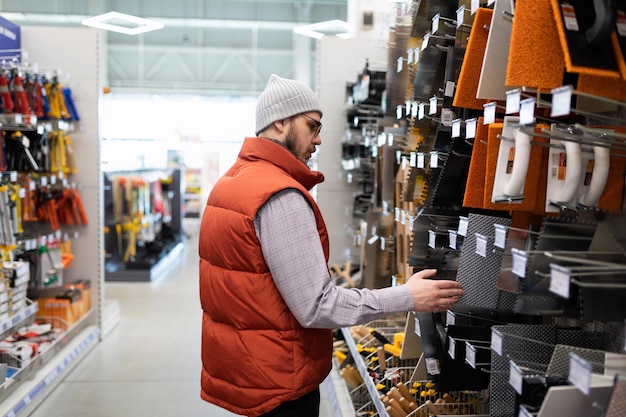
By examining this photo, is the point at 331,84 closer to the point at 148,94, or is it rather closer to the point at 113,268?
the point at 113,268

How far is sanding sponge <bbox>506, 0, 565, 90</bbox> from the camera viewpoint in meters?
1.54

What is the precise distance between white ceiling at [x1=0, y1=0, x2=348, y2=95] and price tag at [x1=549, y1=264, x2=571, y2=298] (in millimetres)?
15061

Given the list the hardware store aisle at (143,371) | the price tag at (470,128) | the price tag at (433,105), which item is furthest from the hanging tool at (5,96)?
the price tag at (470,128)

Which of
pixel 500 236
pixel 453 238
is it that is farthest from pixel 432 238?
pixel 500 236

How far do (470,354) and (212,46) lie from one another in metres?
17.6

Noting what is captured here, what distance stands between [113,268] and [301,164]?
7801 mm

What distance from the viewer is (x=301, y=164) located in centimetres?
208

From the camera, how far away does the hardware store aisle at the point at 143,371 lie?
4.38 metres

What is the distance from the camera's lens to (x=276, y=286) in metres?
1.97

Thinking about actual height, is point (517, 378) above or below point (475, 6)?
below

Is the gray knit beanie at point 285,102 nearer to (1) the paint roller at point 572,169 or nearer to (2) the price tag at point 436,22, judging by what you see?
(2) the price tag at point 436,22

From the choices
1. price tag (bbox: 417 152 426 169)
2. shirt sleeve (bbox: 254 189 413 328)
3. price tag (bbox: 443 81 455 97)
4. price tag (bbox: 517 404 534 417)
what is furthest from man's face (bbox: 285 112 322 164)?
price tag (bbox: 517 404 534 417)

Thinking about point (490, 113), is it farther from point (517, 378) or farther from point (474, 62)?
point (517, 378)

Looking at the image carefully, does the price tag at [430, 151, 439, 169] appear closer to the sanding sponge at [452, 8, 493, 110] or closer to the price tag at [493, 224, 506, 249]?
the sanding sponge at [452, 8, 493, 110]
